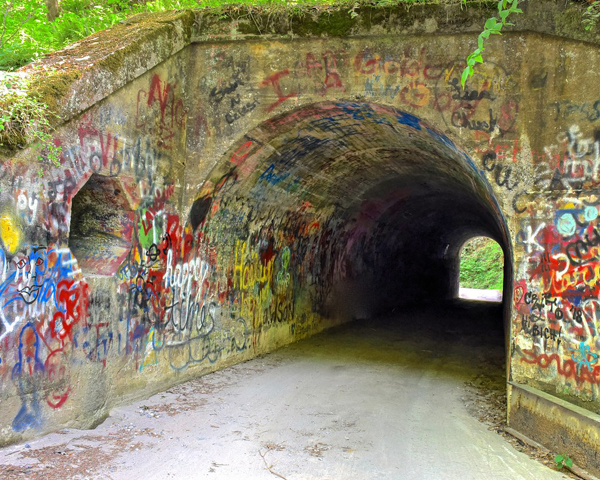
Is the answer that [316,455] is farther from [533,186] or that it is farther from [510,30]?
[510,30]

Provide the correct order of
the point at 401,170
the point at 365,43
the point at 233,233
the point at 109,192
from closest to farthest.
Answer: the point at 109,192, the point at 365,43, the point at 233,233, the point at 401,170

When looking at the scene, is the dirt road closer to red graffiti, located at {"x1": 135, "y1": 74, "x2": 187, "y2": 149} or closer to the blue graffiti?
the blue graffiti

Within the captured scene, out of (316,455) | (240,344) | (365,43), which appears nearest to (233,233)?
(240,344)

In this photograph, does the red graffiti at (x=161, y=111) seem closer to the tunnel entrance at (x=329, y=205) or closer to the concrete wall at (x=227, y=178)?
the concrete wall at (x=227, y=178)

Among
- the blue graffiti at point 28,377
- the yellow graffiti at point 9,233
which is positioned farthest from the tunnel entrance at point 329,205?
the blue graffiti at point 28,377

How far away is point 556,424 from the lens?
523 cm

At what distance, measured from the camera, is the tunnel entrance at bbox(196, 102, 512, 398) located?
288 inches

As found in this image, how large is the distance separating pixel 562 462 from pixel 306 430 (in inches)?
102

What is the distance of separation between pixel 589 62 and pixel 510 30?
947mm

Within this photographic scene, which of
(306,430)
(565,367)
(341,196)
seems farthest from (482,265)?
(306,430)

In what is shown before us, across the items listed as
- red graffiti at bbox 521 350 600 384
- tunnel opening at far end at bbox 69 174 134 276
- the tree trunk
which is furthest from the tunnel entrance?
the tree trunk

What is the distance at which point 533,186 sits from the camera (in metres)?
5.71

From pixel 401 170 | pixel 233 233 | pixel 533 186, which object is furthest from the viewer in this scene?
pixel 401 170

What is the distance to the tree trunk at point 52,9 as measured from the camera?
1096 centimetres
